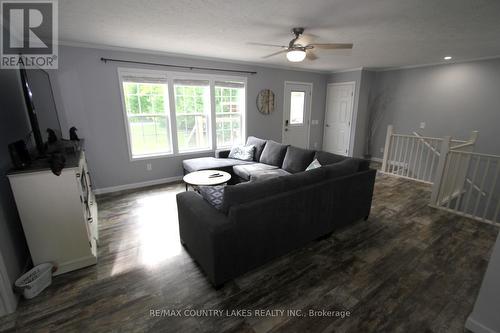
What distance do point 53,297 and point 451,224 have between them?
179 inches

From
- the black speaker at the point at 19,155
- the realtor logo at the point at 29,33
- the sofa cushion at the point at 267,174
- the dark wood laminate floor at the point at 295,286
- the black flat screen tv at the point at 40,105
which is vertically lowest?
the dark wood laminate floor at the point at 295,286

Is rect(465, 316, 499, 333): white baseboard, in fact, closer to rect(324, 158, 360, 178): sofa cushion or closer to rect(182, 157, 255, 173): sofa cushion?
rect(324, 158, 360, 178): sofa cushion

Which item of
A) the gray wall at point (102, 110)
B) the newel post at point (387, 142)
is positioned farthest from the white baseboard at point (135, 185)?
the newel post at point (387, 142)

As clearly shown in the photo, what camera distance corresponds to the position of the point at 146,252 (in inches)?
95.0

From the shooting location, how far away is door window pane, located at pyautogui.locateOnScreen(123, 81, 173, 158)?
3.98m

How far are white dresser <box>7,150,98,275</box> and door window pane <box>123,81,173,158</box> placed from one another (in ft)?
6.84

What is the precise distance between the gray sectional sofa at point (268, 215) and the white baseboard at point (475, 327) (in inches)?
49.9

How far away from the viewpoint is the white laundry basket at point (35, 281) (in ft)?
5.89

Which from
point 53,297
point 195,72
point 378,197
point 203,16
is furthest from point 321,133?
point 53,297

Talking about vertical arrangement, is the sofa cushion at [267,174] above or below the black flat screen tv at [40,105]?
below

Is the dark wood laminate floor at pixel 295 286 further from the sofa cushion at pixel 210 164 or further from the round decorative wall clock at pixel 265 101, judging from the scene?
the round decorative wall clock at pixel 265 101

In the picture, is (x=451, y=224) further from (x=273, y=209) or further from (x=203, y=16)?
(x=203, y=16)

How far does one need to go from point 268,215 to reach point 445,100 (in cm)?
544

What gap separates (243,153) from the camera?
4.59 meters
